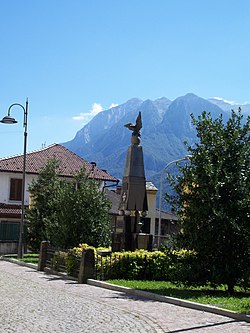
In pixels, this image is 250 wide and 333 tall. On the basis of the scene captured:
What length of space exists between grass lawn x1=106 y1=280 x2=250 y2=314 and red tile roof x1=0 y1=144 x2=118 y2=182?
30583mm

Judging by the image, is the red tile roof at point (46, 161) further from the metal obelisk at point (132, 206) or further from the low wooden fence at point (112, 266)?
the low wooden fence at point (112, 266)

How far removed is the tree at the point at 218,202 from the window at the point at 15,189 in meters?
34.1

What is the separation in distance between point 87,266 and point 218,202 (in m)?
5.34

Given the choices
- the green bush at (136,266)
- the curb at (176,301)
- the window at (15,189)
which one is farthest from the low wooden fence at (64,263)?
the window at (15,189)

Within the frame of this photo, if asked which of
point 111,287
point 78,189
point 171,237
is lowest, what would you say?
point 111,287

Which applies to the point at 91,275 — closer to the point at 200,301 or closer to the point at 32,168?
the point at 200,301

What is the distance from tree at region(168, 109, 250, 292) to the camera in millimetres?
15383

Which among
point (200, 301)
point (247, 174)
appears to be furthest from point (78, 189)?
point (200, 301)

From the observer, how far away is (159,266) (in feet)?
64.4

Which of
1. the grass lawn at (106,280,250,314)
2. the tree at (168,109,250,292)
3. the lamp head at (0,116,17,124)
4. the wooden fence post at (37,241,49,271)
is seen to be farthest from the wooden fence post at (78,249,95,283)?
the lamp head at (0,116,17,124)

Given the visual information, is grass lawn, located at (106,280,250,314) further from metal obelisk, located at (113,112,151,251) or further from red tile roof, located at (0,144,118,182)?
red tile roof, located at (0,144,118,182)

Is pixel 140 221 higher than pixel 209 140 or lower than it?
lower

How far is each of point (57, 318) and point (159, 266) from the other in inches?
358

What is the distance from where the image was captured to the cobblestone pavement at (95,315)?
991 centimetres
